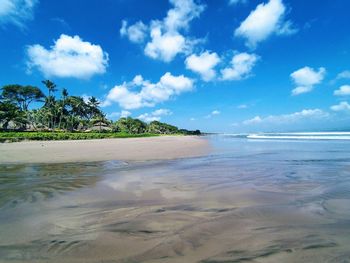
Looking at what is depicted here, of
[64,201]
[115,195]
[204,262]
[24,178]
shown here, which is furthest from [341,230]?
[24,178]

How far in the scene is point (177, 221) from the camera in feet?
11.1

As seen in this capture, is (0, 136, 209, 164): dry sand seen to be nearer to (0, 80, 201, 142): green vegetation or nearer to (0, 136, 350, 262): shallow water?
(0, 136, 350, 262): shallow water

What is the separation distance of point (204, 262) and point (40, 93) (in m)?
91.8

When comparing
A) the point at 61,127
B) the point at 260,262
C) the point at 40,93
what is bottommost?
the point at 260,262

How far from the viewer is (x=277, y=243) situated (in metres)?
2.69

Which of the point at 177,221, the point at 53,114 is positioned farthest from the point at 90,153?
the point at 53,114

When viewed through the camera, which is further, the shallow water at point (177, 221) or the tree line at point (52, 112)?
the tree line at point (52, 112)

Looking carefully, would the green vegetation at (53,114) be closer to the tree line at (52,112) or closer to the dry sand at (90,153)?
the tree line at (52,112)

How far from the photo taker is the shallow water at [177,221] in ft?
8.24

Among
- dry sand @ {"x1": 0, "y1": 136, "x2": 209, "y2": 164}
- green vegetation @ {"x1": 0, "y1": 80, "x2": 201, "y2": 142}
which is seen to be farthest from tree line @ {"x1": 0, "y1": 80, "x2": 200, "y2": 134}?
dry sand @ {"x1": 0, "y1": 136, "x2": 209, "y2": 164}

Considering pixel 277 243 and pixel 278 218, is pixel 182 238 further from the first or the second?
pixel 278 218

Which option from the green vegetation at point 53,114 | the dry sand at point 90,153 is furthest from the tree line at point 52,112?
the dry sand at point 90,153

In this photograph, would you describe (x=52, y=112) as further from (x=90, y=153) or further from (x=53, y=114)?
(x=90, y=153)

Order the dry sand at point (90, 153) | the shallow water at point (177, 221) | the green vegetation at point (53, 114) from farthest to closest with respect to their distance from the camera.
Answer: the green vegetation at point (53, 114) < the dry sand at point (90, 153) < the shallow water at point (177, 221)
